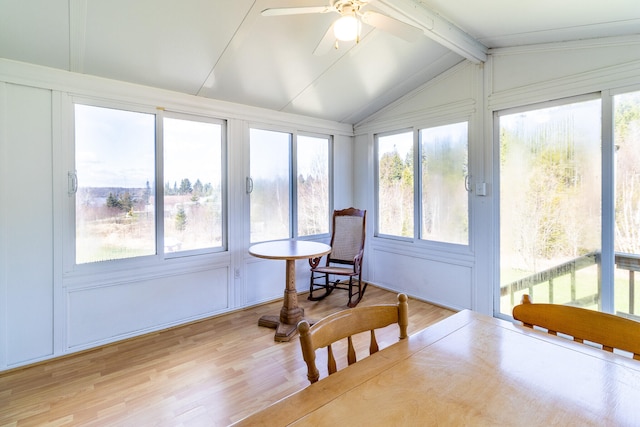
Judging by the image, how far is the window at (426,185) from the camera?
3.46 metres

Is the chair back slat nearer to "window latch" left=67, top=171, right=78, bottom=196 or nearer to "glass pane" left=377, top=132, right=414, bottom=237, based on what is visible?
"glass pane" left=377, top=132, right=414, bottom=237

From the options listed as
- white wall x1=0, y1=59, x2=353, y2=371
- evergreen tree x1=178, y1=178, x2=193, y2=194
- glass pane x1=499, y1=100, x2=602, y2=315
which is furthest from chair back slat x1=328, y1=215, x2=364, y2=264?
evergreen tree x1=178, y1=178, x2=193, y2=194

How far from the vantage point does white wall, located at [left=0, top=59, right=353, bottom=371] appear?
90.6 inches

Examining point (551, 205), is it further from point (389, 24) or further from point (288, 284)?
point (288, 284)

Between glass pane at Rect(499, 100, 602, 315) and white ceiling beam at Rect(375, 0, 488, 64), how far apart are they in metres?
0.76

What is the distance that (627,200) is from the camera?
7.75ft

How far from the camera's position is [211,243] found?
3.37m

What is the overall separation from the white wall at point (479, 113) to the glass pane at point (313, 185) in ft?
2.10

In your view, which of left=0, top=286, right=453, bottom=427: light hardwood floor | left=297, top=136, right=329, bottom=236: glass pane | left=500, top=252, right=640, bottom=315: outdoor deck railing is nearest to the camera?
left=0, top=286, right=453, bottom=427: light hardwood floor

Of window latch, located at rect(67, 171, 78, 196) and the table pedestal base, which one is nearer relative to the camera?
window latch, located at rect(67, 171, 78, 196)

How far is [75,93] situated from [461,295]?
13.7ft

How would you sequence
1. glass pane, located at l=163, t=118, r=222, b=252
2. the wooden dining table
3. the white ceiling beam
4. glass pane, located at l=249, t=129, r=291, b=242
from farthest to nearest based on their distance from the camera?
glass pane, located at l=249, t=129, r=291, b=242, glass pane, located at l=163, t=118, r=222, b=252, the white ceiling beam, the wooden dining table

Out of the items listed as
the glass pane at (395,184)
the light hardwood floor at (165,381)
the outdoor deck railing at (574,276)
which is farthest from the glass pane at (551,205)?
the light hardwood floor at (165,381)

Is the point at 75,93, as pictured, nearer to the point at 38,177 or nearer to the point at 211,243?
the point at 38,177
